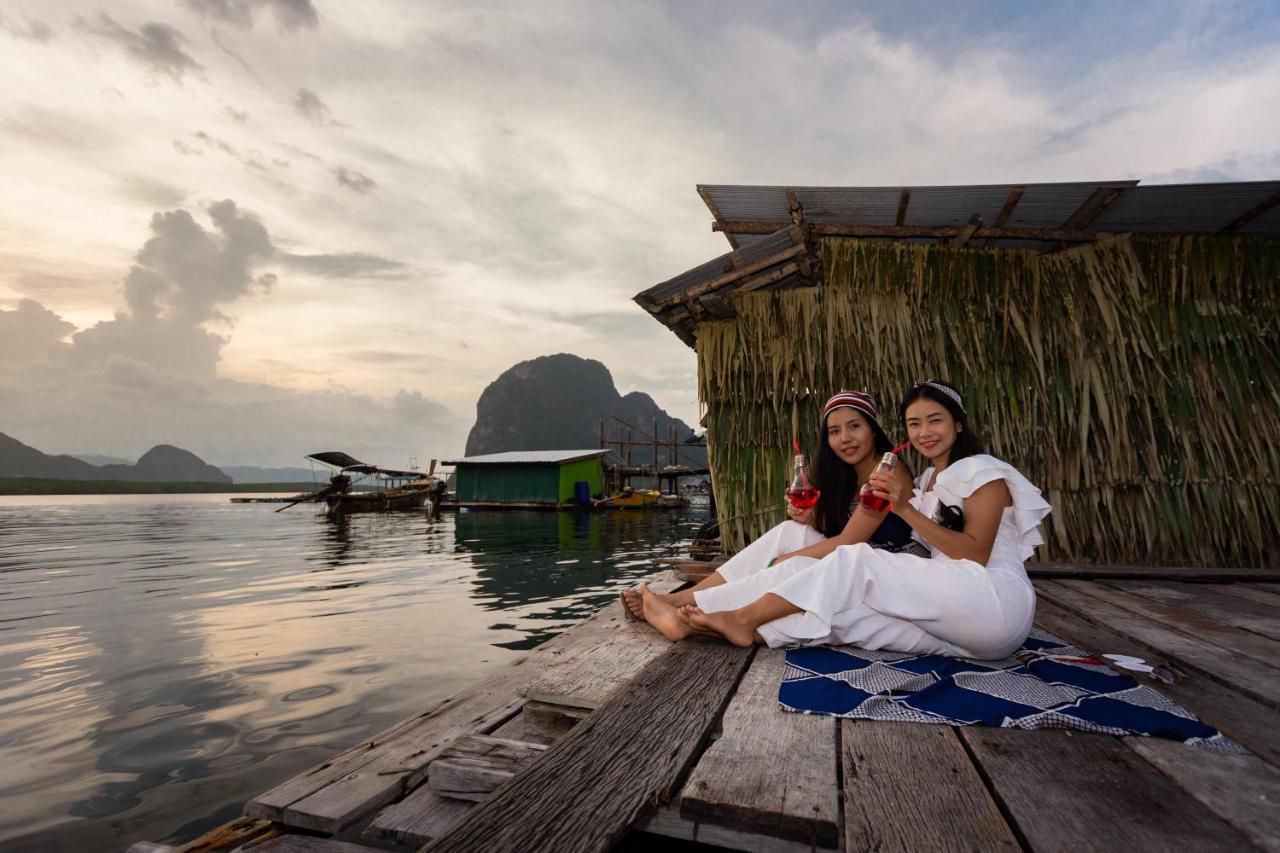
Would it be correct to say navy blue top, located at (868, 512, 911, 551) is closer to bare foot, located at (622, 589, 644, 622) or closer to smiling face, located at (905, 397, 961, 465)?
smiling face, located at (905, 397, 961, 465)

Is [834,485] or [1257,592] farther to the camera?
[1257,592]

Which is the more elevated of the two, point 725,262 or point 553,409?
point 553,409

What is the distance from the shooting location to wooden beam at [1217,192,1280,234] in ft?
15.9

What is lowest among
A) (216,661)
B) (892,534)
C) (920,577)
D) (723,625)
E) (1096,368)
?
(216,661)

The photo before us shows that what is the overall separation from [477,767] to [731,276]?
17.4 feet

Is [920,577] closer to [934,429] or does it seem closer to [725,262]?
[934,429]

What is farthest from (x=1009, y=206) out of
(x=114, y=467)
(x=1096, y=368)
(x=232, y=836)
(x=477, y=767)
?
(x=114, y=467)

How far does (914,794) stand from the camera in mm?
1407

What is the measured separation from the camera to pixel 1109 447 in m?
5.42

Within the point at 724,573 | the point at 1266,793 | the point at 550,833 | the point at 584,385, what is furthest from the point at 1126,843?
the point at 584,385

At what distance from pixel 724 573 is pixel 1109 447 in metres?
4.35

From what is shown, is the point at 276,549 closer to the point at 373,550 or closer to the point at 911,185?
the point at 373,550

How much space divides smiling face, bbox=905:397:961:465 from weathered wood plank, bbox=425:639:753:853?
5.07ft

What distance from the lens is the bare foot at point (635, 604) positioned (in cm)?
351
